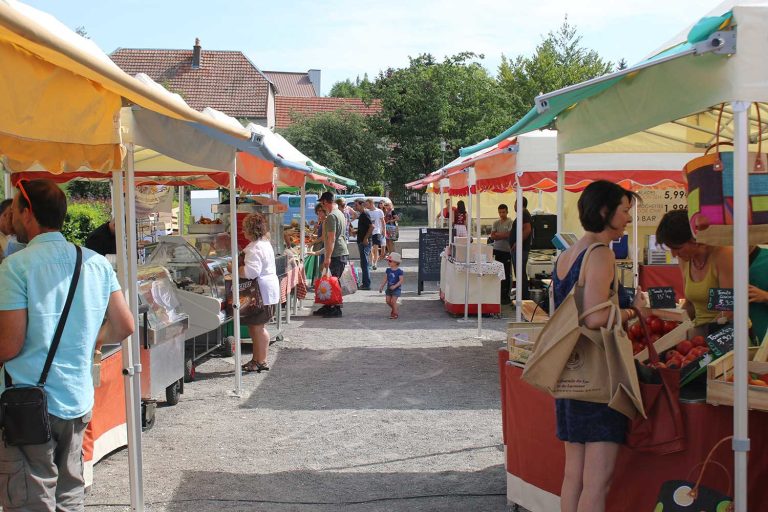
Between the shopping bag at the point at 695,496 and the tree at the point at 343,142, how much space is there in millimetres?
43241

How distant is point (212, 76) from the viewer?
56.7m

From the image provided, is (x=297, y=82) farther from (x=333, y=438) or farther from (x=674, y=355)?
(x=674, y=355)

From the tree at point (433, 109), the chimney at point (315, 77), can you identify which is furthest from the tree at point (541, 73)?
the chimney at point (315, 77)

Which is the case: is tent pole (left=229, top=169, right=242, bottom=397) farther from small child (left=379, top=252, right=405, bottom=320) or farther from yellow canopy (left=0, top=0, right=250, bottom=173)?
small child (left=379, top=252, right=405, bottom=320)

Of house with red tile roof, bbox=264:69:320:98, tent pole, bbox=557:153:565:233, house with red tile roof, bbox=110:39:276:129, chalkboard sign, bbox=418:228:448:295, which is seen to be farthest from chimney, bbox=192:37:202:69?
tent pole, bbox=557:153:565:233

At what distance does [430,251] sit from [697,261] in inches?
495

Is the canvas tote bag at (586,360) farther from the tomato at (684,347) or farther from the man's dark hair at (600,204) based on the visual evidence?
the tomato at (684,347)

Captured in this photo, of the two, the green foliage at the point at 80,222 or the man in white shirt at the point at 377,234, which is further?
the man in white shirt at the point at 377,234

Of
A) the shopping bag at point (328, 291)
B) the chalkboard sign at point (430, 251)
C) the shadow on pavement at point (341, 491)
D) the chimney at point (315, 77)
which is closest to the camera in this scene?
the shadow on pavement at point (341, 491)

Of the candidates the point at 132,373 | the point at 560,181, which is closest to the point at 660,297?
the point at 560,181

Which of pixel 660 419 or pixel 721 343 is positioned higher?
pixel 721 343

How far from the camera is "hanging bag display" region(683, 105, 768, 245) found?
380 cm

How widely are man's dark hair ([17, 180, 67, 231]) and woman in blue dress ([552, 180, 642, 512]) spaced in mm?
2264

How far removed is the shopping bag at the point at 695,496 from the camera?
364 centimetres
